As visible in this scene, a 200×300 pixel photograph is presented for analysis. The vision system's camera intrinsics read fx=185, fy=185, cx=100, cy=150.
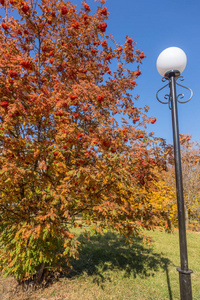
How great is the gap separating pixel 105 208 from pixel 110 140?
1.26 m

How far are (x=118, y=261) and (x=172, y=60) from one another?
645 centimetres

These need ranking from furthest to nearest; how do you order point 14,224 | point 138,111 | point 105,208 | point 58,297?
point 138,111
point 58,297
point 14,224
point 105,208

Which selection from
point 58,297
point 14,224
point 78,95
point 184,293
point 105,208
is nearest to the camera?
point 184,293

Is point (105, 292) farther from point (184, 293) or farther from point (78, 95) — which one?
point (78, 95)

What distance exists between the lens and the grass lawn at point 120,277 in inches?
174

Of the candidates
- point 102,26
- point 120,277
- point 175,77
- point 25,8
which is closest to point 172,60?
point 175,77

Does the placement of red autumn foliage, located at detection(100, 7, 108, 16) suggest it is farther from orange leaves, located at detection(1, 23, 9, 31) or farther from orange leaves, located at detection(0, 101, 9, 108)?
orange leaves, located at detection(0, 101, 9, 108)

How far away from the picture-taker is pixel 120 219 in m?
4.43

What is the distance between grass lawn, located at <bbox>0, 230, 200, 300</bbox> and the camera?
441 cm

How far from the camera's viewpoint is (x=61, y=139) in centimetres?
363

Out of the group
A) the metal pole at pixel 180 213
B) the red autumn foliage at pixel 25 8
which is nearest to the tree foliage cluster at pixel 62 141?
the red autumn foliage at pixel 25 8

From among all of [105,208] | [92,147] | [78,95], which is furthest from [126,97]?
[105,208]

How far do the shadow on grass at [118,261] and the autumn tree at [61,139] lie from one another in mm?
1698

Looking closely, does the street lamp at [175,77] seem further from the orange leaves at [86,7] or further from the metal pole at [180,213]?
the orange leaves at [86,7]
